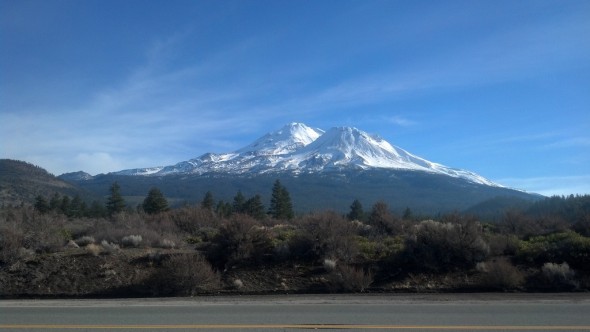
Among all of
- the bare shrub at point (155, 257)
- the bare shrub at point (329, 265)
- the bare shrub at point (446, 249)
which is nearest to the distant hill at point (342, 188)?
the bare shrub at point (446, 249)

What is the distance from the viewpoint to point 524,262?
17.2 meters

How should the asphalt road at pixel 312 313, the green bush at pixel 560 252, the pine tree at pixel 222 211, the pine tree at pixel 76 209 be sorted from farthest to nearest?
the pine tree at pixel 76 209, the pine tree at pixel 222 211, the green bush at pixel 560 252, the asphalt road at pixel 312 313

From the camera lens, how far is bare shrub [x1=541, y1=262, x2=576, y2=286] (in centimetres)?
1497

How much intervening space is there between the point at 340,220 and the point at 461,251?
183 inches

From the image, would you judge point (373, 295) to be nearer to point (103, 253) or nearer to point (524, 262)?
point (524, 262)

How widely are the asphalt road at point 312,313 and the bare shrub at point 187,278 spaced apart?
1.44 m

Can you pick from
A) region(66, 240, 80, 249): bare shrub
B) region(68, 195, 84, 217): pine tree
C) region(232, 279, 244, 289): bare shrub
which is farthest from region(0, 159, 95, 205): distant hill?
region(232, 279, 244, 289): bare shrub

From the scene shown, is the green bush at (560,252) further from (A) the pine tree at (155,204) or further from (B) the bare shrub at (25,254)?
(A) the pine tree at (155,204)

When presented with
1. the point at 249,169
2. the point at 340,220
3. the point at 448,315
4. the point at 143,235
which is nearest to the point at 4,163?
the point at 249,169

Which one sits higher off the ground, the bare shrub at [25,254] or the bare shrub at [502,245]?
the bare shrub at [502,245]

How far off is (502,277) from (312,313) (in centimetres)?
651

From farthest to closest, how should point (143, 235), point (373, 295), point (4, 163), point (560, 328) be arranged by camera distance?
1. point (4, 163)
2. point (143, 235)
3. point (373, 295)
4. point (560, 328)

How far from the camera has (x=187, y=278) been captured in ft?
52.6

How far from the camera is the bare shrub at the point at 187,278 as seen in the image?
16016 mm
